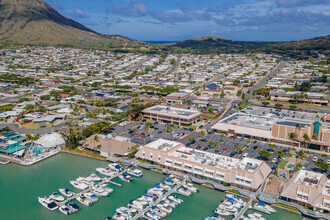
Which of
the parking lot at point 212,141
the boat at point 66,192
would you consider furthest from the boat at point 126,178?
the parking lot at point 212,141

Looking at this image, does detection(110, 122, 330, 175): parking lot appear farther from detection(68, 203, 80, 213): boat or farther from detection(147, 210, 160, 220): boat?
detection(68, 203, 80, 213): boat

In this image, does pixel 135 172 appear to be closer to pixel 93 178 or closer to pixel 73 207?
pixel 93 178

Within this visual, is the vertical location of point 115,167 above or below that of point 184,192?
above

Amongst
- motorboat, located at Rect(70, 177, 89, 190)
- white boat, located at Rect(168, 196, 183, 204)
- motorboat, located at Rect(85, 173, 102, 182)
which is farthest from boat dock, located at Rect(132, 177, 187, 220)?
motorboat, located at Rect(85, 173, 102, 182)

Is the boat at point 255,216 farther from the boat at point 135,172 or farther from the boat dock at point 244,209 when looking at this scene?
the boat at point 135,172

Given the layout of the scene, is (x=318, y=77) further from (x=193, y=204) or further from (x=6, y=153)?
(x=6, y=153)

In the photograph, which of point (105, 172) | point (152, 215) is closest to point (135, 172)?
point (105, 172)
